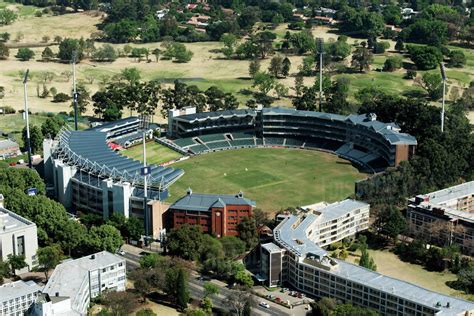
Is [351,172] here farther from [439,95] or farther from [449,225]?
[439,95]

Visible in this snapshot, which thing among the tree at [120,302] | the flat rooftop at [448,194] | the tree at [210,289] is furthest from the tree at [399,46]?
the tree at [120,302]

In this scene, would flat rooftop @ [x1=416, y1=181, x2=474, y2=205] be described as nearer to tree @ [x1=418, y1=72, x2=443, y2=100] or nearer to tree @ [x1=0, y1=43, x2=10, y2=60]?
tree @ [x1=418, y1=72, x2=443, y2=100]

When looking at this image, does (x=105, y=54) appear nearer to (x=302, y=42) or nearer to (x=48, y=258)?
(x=302, y=42)

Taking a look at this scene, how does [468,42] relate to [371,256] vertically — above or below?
above

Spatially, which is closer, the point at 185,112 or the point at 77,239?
the point at 77,239

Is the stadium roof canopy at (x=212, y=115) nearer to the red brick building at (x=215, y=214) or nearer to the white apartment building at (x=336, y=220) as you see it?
the red brick building at (x=215, y=214)

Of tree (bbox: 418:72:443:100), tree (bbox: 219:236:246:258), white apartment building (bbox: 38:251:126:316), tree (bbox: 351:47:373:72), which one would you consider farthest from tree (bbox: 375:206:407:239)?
tree (bbox: 351:47:373:72)

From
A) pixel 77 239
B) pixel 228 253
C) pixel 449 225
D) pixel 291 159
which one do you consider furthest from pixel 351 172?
pixel 77 239
